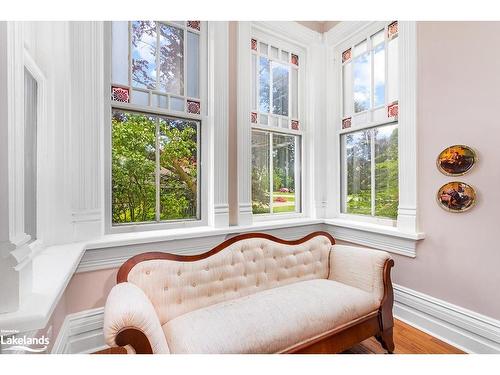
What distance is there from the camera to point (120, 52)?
2295mm

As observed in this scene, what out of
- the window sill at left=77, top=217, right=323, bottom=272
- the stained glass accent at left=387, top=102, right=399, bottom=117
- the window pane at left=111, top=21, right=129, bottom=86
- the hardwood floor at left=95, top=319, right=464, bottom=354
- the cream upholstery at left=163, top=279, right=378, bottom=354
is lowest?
the hardwood floor at left=95, top=319, right=464, bottom=354

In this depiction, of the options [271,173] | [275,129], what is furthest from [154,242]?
[275,129]

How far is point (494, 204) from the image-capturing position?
6.22ft

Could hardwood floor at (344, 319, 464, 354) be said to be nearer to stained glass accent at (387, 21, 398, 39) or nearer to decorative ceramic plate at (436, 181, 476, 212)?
decorative ceramic plate at (436, 181, 476, 212)

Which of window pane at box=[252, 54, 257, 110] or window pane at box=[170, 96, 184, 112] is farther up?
window pane at box=[252, 54, 257, 110]

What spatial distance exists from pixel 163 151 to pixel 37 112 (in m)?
0.99

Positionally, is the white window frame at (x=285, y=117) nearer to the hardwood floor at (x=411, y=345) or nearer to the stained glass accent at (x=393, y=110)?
the stained glass accent at (x=393, y=110)

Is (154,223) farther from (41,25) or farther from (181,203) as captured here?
(41,25)

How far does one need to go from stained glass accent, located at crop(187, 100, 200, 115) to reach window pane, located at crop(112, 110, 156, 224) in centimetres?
39

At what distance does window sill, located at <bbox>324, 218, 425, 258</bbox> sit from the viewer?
2.41 meters

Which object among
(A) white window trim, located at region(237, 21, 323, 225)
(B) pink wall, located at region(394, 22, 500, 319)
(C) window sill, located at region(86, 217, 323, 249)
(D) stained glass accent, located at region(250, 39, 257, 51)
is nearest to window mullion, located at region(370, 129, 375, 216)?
(B) pink wall, located at region(394, 22, 500, 319)

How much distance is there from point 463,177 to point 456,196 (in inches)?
6.6

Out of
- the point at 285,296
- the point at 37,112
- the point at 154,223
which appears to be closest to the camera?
the point at 37,112
